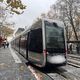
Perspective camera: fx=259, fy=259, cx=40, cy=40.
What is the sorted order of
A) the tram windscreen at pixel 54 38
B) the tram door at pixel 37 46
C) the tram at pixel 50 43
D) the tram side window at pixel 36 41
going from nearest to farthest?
the tram at pixel 50 43, the tram windscreen at pixel 54 38, the tram door at pixel 37 46, the tram side window at pixel 36 41

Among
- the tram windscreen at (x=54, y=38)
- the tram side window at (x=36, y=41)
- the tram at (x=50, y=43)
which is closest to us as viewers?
the tram at (x=50, y=43)

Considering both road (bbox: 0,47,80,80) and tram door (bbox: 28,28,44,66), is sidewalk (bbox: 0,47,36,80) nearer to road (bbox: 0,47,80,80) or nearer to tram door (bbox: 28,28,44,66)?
road (bbox: 0,47,80,80)

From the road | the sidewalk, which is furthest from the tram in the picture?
the sidewalk

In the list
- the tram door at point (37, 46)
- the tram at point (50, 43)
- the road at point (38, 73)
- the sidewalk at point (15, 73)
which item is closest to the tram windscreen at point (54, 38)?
the tram at point (50, 43)

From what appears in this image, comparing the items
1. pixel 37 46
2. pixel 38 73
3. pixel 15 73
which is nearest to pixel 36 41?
pixel 37 46

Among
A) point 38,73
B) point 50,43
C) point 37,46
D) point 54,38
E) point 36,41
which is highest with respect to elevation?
point 54,38

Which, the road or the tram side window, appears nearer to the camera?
the road

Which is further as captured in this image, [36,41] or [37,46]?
[36,41]

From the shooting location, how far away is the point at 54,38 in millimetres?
15328

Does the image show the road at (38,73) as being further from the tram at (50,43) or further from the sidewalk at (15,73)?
the tram at (50,43)

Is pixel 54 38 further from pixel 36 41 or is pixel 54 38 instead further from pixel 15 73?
pixel 15 73

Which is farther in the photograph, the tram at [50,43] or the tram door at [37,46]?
the tram door at [37,46]

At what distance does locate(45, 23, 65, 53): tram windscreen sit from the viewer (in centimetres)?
1509

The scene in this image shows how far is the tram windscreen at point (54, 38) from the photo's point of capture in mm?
15094
